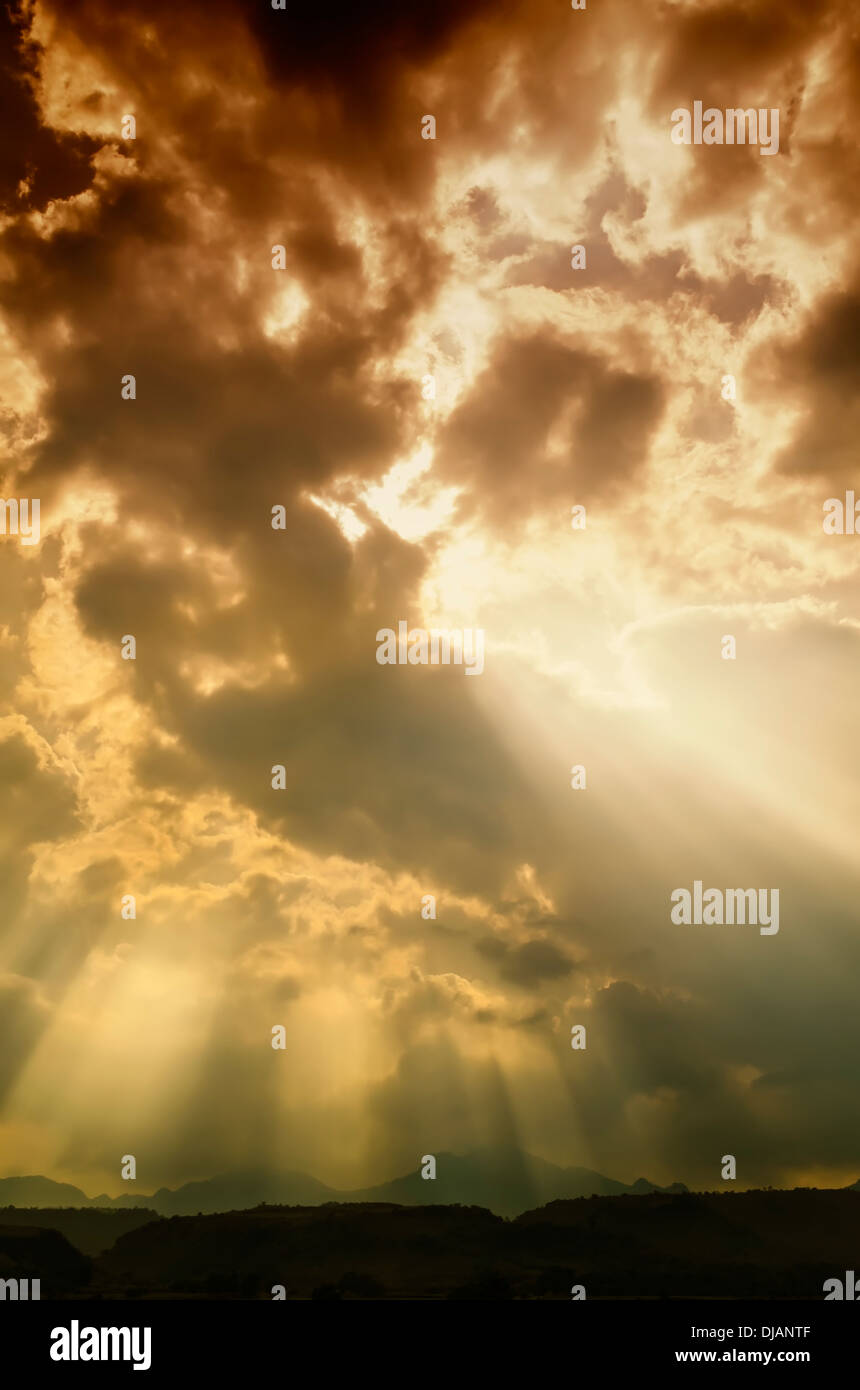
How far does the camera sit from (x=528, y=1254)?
147375 mm
